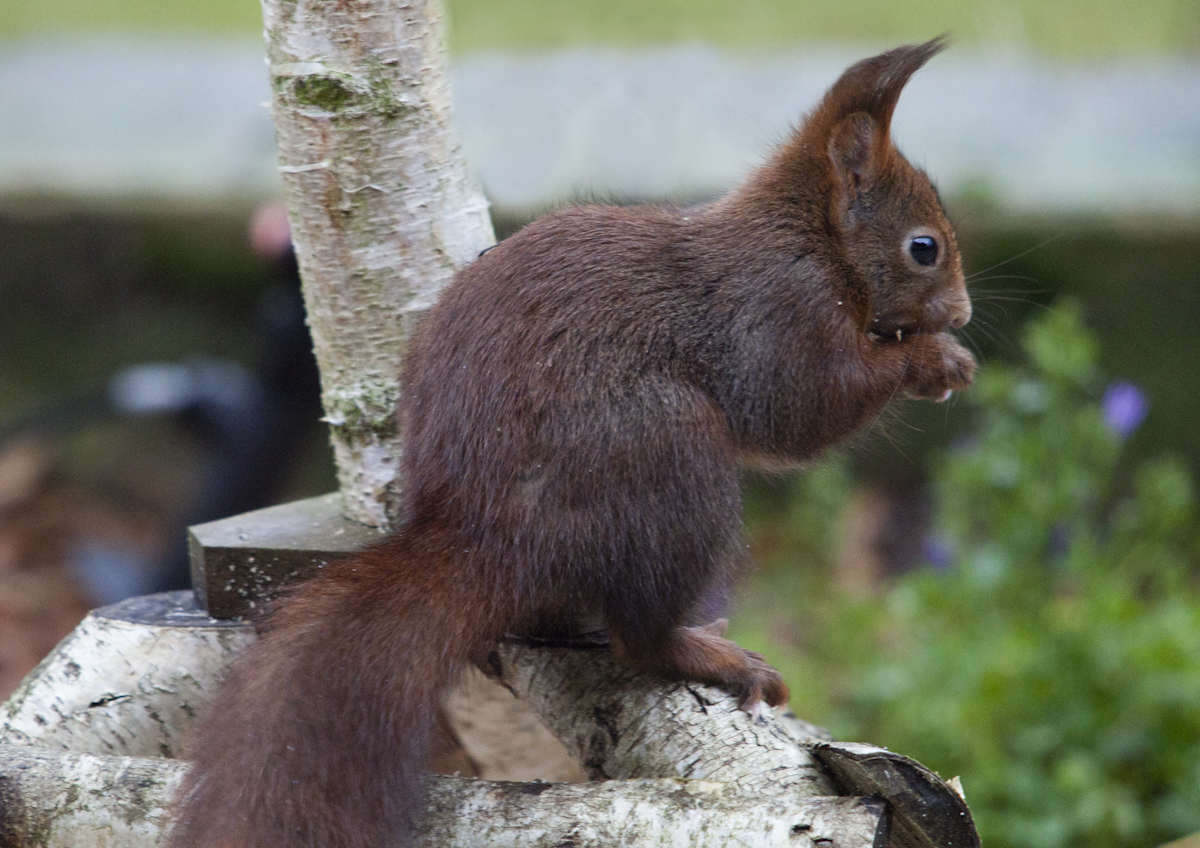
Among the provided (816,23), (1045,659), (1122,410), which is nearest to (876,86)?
(1122,410)

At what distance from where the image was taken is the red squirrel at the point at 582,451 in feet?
4.44

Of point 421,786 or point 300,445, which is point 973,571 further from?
point 300,445

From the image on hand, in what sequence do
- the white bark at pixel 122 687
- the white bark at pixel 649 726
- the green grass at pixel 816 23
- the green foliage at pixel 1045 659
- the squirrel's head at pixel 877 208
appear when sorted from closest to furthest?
the white bark at pixel 649 726, the white bark at pixel 122 687, the squirrel's head at pixel 877 208, the green foliage at pixel 1045 659, the green grass at pixel 816 23

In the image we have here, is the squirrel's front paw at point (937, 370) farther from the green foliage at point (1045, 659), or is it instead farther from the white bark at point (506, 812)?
the green foliage at point (1045, 659)

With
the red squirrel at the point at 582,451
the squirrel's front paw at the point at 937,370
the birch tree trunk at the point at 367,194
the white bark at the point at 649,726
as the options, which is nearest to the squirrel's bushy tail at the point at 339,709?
the red squirrel at the point at 582,451

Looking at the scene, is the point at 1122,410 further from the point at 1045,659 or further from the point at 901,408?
the point at 901,408

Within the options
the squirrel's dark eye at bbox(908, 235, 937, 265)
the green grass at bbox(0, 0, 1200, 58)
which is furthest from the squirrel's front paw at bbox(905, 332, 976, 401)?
the green grass at bbox(0, 0, 1200, 58)

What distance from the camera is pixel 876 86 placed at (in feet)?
5.70

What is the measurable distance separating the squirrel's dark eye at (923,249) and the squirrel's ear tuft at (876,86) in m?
0.17

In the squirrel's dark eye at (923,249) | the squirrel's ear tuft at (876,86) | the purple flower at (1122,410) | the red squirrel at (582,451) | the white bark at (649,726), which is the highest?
the squirrel's ear tuft at (876,86)

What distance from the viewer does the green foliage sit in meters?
2.63

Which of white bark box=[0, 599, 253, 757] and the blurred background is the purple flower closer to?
the blurred background

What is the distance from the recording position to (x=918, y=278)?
5.95 ft

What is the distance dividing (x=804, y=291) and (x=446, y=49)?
670mm
